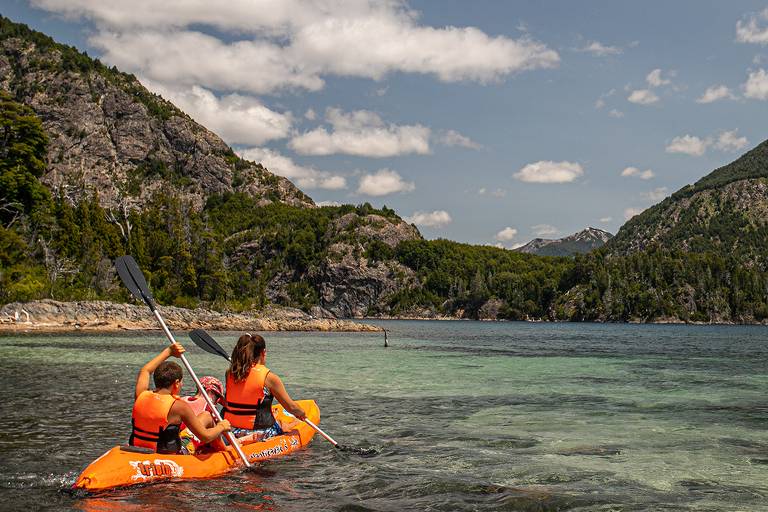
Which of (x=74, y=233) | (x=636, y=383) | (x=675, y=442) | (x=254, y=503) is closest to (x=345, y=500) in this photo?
(x=254, y=503)

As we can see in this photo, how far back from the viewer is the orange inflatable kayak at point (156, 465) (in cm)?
919

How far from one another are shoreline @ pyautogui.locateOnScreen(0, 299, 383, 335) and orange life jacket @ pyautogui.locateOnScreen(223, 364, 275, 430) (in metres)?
49.9

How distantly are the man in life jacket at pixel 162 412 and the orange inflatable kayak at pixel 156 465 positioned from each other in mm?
214

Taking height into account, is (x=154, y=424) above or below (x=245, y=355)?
below

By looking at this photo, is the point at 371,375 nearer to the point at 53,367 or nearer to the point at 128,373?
the point at 128,373

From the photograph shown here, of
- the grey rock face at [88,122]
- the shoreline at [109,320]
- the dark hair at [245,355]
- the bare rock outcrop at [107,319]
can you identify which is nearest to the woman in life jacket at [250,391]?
the dark hair at [245,355]

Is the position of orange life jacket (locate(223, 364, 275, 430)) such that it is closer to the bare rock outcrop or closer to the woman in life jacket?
the woman in life jacket

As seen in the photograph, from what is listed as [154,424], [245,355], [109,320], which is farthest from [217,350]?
[109,320]

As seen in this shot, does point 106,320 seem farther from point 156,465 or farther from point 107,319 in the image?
point 156,465

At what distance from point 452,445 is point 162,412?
6716 mm

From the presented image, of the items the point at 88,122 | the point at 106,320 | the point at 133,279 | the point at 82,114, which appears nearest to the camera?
the point at 133,279

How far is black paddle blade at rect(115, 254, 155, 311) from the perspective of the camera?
13406 mm

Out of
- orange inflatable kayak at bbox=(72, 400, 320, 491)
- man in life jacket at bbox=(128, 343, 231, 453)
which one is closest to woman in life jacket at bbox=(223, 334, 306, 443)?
orange inflatable kayak at bbox=(72, 400, 320, 491)

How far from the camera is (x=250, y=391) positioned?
11.8 metres
